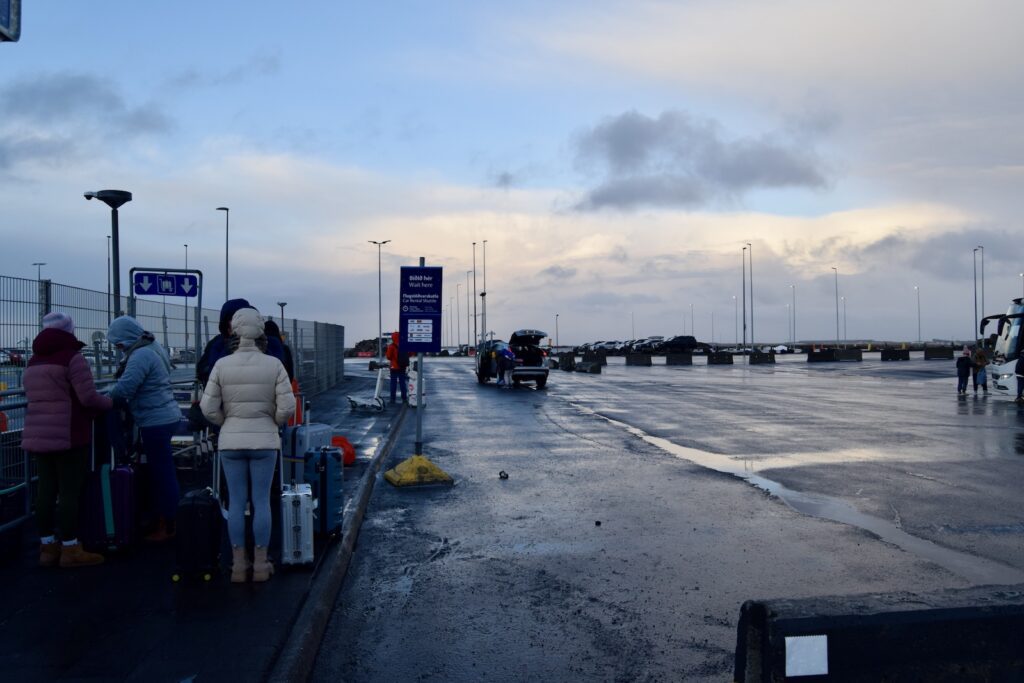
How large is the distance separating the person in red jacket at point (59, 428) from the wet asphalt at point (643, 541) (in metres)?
2.25

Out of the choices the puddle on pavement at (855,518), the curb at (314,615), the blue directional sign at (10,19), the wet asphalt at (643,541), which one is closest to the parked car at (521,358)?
the wet asphalt at (643,541)

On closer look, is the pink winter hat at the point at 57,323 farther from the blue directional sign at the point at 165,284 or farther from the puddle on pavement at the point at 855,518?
the puddle on pavement at the point at 855,518

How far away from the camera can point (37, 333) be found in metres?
9.14

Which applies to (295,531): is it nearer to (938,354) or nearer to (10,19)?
(10,19)

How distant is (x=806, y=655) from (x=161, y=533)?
6.02m

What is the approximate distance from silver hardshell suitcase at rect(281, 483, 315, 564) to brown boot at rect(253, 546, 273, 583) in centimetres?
28

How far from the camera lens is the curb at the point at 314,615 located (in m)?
4.79

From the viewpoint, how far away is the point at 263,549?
6.42m

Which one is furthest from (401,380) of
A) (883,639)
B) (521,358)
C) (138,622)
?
(883,639)

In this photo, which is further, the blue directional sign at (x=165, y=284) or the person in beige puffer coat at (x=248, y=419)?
the blue directional sign at (x=165, y=284)

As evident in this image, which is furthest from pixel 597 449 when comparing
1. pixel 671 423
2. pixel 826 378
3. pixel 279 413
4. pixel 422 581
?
pixel 826 378

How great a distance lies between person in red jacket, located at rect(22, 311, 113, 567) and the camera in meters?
6.79

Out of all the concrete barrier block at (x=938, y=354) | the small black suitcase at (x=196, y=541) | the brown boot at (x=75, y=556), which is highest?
the concrete barrier block at (x=938, y=354)

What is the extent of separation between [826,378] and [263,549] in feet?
128
